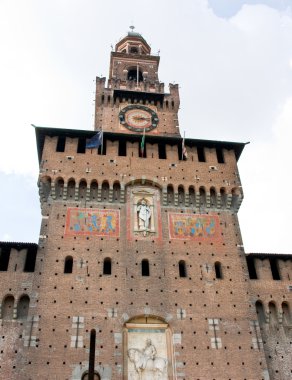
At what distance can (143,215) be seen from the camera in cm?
2091

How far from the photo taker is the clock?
87.0 feet

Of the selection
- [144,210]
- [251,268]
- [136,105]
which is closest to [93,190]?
[144,210]

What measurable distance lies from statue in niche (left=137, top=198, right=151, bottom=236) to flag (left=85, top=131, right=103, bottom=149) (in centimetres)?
373

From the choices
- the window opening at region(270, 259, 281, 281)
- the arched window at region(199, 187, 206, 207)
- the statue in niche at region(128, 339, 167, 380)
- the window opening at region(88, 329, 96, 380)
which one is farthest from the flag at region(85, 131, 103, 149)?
the statue in niche at region(128, 339, 167, 380)

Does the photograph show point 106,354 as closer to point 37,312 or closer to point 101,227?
point 37,312

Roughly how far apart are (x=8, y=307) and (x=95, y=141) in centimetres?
900

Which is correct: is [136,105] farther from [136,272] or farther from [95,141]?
[136,272]

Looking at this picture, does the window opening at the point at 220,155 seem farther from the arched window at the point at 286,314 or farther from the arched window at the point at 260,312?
the arched window at the point at 286,314

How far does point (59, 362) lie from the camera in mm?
16453

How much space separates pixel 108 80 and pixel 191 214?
40.3 feet

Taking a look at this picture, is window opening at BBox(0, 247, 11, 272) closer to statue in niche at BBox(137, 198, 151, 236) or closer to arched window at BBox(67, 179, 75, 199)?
arched window at BBox(67, 179, 75, 199)

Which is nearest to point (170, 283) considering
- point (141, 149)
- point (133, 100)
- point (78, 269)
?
point (78, 269)

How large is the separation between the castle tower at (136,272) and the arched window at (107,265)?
0.04m

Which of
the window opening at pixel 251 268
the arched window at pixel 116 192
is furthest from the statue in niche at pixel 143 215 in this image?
the window opening at pixel 251 268
